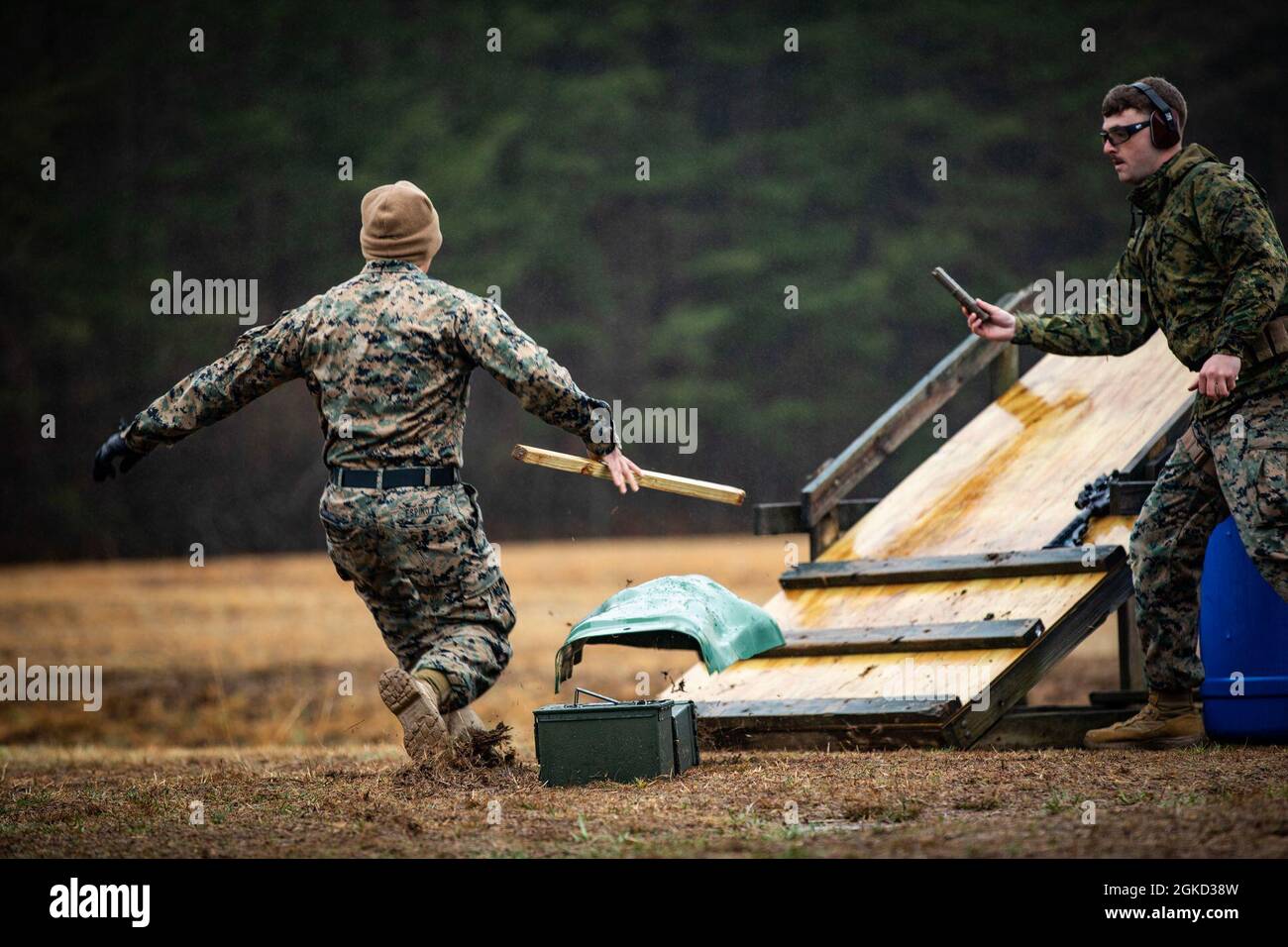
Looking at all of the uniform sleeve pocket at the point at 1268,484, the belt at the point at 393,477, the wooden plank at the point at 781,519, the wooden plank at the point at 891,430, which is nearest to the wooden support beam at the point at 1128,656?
the wooden plank at the point at 891,430

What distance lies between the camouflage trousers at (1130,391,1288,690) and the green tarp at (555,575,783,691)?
1.47m

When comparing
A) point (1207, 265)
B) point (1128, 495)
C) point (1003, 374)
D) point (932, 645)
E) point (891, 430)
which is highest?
point (1003, 374)

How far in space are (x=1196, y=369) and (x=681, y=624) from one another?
2.21 m

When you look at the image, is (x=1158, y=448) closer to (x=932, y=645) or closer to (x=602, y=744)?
(x=932, y=645)

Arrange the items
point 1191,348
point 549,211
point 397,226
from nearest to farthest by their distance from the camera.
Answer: point 1191,348, point 397,226, point 549,211

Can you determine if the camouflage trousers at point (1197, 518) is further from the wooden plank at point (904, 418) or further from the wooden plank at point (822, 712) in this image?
the wooden plank at point (904, 418)

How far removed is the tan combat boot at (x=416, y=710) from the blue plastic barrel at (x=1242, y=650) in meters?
3.09

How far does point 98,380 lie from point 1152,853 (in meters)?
26.0

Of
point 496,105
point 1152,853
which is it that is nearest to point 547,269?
point 496,105

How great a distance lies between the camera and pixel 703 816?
5.19 metres

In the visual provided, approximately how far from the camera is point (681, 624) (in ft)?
19.6

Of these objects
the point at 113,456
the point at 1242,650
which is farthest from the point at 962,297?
the point at 113,456

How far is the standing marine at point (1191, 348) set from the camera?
5.93m

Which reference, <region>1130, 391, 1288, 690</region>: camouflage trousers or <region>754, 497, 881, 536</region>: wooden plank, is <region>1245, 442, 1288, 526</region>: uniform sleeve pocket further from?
<region>754, 497, 881, 536</region>: wooden plank
